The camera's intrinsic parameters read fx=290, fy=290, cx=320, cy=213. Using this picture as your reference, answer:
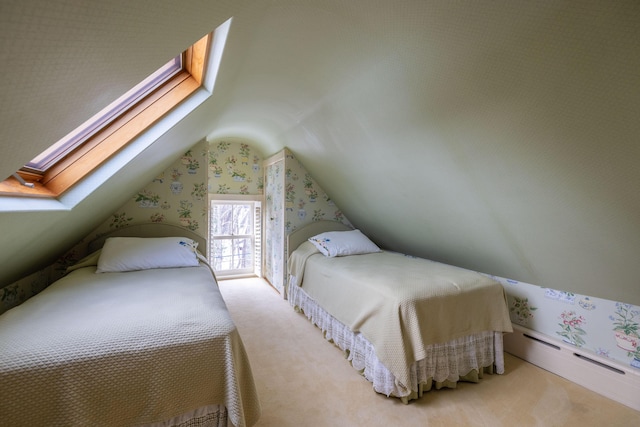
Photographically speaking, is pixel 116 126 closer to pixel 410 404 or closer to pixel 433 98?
pixel 433 98

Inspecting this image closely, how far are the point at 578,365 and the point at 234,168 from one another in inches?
171

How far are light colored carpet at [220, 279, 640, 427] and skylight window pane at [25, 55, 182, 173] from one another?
1.84 metres

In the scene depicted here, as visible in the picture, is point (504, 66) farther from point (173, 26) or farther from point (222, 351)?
point (222, 351)

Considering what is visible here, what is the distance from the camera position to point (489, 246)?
7.75 feet

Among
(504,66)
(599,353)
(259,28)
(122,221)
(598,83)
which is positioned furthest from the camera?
(122,221)

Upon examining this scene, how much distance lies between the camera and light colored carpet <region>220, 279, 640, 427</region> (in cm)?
170

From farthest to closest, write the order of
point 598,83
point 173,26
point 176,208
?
point 176,208
point 598,83
point 173,26

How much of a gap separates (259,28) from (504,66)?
1134 mm

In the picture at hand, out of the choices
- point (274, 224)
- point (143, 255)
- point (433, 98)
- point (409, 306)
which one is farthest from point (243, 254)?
point (433, 98)

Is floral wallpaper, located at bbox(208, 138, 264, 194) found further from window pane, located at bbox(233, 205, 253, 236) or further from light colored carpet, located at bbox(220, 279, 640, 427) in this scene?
light colored carpet, located at bbox(220, 279, 640, 427)

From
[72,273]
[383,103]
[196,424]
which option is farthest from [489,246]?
[72,273]

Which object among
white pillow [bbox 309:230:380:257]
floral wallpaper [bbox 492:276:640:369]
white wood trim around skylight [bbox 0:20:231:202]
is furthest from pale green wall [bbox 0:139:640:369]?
white wood trim around skylight [bbox 0:20:231:202]

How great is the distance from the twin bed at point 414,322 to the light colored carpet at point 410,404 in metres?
0.09

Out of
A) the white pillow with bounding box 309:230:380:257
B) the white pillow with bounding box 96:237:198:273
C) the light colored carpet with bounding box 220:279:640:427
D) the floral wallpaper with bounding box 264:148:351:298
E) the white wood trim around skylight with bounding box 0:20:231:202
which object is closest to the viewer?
the white wood trim around skylight with bounding box 0:20:231:202
